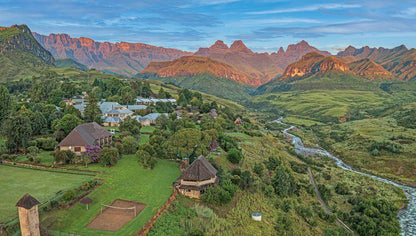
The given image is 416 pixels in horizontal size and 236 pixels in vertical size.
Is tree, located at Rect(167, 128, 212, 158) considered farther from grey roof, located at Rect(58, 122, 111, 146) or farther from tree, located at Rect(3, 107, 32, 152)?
tree, located at Rect(3, 107, 32, 152)

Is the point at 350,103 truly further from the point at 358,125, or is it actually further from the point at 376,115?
the point at 358,125

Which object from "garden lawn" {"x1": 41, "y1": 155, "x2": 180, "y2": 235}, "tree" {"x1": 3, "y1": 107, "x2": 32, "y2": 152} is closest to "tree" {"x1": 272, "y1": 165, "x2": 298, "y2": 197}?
"garden lawn" {"x1": 41, "y1": 155, "x2": 180, "y2": 235}

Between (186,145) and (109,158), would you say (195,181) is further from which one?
(109,158)

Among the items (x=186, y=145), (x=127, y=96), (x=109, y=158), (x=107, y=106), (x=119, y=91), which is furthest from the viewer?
(x=119, y=91)

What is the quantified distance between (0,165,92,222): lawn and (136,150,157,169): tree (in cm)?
858

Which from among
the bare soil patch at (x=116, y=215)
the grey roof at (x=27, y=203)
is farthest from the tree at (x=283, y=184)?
the grey roof at (x=27, y=203)

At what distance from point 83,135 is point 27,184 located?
15487mm

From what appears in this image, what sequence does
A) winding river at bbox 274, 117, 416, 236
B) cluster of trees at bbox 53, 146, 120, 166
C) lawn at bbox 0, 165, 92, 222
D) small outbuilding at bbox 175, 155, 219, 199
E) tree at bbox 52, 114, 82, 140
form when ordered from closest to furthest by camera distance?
lawn at bbox 0, 165, 92, 222 < small outbuilding at bbox 175, 155, 219, 199 < cluster of trees at bbox 53, 146, 120, 166 < winding river at bbox 274, 117, 416, 236 < tree at bbox 52, 114, 82, 140

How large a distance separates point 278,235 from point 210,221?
32.9ft

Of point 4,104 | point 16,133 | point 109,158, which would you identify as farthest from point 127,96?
point 109,158

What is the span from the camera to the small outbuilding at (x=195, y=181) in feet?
121

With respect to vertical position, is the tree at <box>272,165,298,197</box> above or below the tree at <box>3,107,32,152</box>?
below

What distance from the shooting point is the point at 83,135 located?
1893 inches

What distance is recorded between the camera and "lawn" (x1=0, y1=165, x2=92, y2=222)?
2817 centimetres
